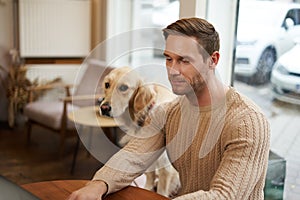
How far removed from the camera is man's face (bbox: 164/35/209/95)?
138 cm

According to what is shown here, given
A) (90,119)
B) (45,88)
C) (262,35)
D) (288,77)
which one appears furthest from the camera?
(45,88)

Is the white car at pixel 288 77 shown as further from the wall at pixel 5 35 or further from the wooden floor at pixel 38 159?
the wall at pixel 5 35

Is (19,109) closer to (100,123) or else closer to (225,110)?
(100,123)

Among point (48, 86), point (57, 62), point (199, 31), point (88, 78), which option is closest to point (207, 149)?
point (199, 31)

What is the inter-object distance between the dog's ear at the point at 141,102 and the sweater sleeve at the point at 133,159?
22.7 inches

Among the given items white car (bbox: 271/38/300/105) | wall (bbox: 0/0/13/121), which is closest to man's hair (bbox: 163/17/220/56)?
white car (bbox: 271/38/300/105)

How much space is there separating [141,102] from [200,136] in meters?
0.89

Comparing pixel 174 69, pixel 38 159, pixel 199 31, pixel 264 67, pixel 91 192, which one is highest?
pixel 199 31

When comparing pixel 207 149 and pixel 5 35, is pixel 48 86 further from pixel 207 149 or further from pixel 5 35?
pixel 207 149

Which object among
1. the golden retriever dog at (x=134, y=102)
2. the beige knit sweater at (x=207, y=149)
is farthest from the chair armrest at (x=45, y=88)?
the beige knit sweater at (x=207, y=149)

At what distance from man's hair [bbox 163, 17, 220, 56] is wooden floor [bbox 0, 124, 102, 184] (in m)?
2.26

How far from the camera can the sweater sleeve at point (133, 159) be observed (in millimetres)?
1486

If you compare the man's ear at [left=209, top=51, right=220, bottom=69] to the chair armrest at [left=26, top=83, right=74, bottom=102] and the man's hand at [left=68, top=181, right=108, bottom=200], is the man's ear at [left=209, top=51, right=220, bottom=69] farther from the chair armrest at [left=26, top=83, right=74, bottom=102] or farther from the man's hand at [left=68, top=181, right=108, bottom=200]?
the chair armrest at [left=26, top=83, right=74, bottom=102]

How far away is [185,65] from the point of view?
1400 mm
